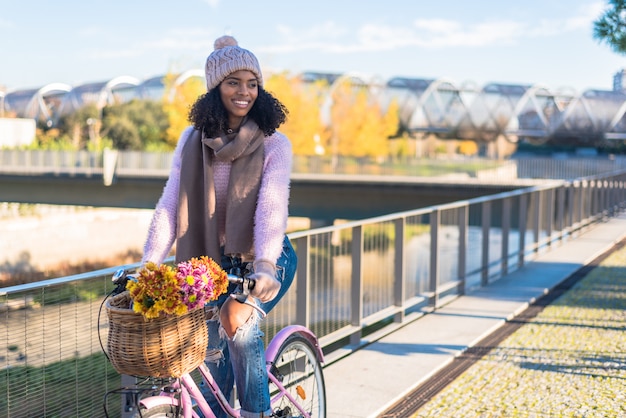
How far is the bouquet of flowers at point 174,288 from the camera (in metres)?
2.48

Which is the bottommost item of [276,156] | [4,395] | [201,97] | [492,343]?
[492,343]

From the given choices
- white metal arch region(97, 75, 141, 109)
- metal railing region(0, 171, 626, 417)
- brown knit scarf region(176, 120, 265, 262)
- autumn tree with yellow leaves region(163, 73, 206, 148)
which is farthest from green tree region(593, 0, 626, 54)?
white metal arch region(97, 75, 141, 109)

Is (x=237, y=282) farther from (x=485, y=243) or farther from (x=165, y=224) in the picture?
(x=485, y=243)

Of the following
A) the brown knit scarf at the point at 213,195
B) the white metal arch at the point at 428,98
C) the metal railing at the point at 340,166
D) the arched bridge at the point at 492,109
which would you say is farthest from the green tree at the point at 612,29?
the white metal arch at the point at 428,98

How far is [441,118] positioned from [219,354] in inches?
A: 3923

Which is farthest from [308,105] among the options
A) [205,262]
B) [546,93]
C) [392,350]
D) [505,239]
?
[205,262]

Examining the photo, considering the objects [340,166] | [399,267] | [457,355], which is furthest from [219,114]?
[340,166]

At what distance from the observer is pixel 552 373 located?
247 inches

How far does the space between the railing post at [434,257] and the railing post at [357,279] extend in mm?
1951

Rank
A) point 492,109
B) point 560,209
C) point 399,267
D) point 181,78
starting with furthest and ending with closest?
point 492,109 → point 181,78 → point 560,209 → point 399,267

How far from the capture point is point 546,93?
4006 inches

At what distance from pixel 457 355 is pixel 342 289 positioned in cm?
107

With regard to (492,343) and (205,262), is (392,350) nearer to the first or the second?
(492,343)

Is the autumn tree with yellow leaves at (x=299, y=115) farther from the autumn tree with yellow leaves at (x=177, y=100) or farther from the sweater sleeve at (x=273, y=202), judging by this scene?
the sweater sleeve at (x=273, y=202)
